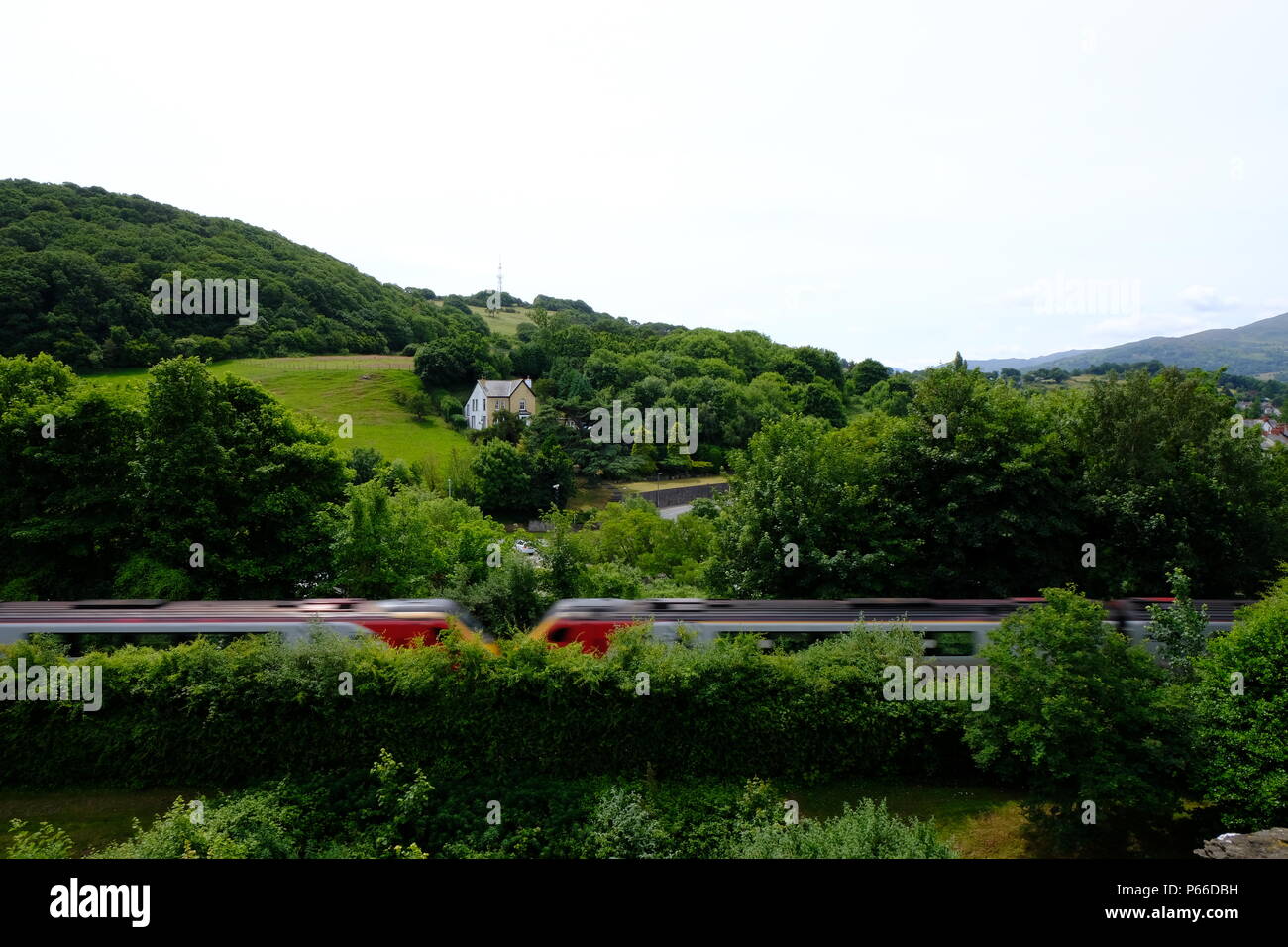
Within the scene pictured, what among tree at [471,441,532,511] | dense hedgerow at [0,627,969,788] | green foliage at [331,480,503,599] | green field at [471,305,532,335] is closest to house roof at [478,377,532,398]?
tree at [471,441,532,511]

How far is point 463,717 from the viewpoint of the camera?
14555 millimetres

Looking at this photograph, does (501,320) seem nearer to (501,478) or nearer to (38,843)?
(501,478)

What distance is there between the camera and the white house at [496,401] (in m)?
95.9

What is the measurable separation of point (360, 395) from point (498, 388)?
20.6 meters

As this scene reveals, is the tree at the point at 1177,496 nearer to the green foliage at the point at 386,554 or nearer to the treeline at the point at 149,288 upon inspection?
the green foliage at the point at 386,554

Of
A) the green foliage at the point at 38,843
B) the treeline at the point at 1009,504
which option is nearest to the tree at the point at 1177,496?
the treeline at the point at 1009,504

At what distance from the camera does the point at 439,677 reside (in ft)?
48.0

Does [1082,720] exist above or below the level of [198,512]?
below

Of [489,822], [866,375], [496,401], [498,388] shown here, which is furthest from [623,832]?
[866,375]

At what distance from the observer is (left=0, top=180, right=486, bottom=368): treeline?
9200 centimetres

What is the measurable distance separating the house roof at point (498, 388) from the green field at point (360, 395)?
23.8 feet

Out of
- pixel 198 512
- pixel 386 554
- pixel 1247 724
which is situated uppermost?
pixel 198 512
